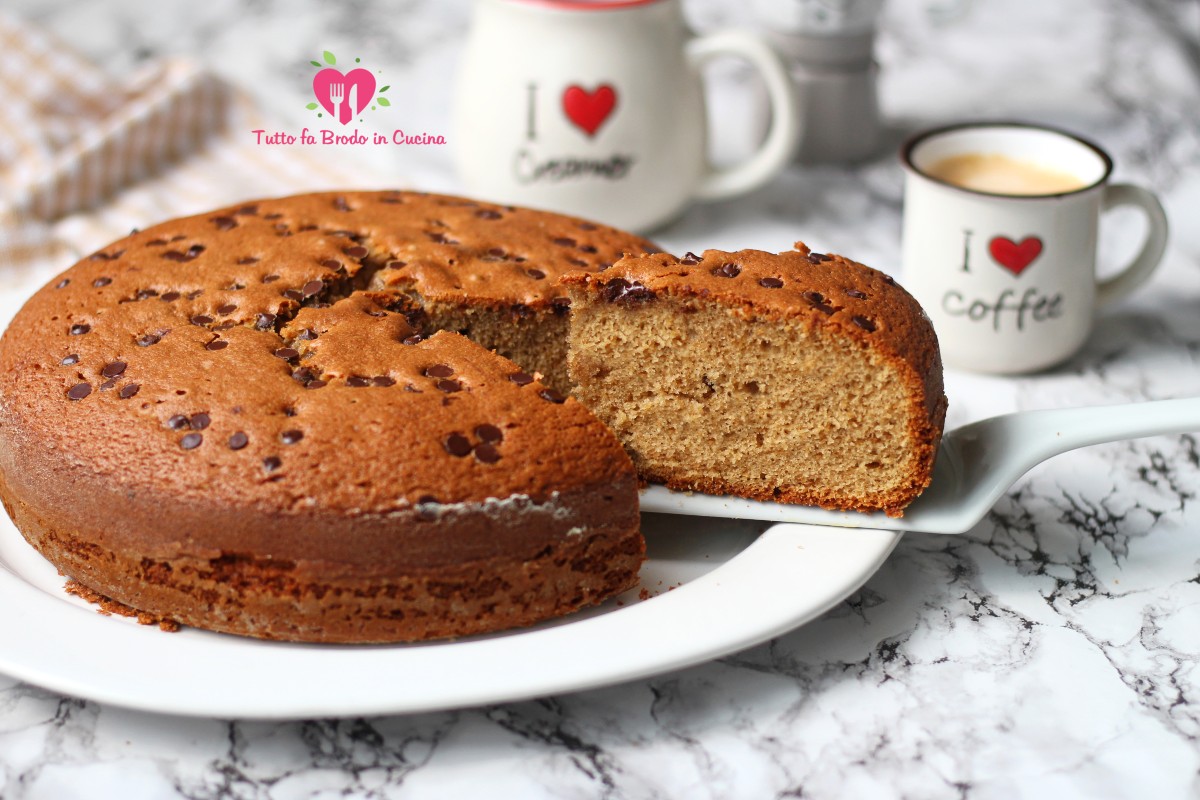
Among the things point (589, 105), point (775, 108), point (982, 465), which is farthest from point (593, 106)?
point (982, 465)

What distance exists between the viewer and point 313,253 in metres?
2.70

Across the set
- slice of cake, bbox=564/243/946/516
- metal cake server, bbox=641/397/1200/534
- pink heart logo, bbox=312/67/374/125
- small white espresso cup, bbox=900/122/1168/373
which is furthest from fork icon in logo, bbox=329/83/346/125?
metal cake server, bbox=641/397/1200/534

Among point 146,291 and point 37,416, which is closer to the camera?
point 37,416

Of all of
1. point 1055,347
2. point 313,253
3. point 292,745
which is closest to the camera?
point 292,745

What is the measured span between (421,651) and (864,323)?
1.01 meters

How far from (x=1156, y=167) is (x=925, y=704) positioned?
9.57 ft

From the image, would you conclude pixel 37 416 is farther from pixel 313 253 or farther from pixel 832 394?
pixel 832 394

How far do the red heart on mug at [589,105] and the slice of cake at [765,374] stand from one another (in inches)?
44.4

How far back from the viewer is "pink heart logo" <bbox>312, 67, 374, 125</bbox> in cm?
366

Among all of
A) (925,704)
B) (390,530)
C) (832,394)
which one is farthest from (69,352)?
(925,704)

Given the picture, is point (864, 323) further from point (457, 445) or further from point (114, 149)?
point (114, 149)

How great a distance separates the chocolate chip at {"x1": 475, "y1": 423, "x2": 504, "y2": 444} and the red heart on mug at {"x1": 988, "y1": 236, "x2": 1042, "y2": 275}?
1497 millimetres

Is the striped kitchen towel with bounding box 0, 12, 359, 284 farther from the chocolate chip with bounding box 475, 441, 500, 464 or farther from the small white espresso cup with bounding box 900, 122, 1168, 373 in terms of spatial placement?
the chocolate chip with bounding box 475, 441, 500, 464

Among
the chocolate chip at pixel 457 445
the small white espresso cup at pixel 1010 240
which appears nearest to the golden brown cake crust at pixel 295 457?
the chocolate chip at pixel 457 445
